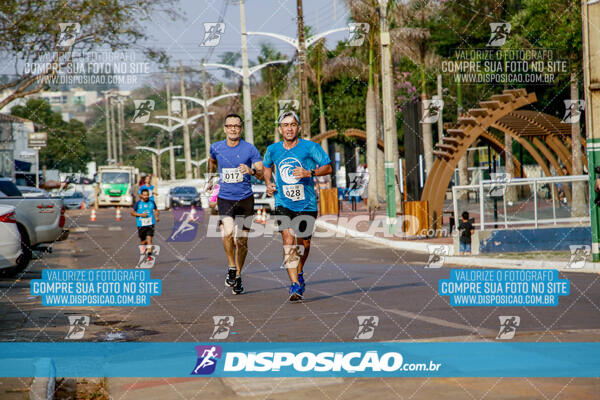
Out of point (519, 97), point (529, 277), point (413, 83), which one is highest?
point (413, 83)

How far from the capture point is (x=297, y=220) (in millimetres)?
10844

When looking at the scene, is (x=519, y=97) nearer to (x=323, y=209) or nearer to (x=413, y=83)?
(x=323, y=209)

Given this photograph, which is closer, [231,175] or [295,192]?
[295,192]

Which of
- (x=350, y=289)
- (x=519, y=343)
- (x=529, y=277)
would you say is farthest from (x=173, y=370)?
(x=529, y=277)

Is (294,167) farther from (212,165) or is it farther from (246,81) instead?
(246,81)

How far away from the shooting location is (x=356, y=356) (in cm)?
695

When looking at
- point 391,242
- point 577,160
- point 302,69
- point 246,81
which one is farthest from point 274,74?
point 391,242

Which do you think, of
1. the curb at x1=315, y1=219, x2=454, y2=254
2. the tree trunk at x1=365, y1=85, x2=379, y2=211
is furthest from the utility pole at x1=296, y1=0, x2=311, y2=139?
the curb at x1=315, y1=219, x2=454, y2=254

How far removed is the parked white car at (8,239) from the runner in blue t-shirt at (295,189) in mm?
5183

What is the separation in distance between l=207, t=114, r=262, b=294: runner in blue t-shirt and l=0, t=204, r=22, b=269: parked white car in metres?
4.05

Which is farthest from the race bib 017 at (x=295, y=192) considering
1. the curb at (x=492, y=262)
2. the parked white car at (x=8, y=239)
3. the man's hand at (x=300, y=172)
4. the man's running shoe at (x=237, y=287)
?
the curb at (x=492, y=262)

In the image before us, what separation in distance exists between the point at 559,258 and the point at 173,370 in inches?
434

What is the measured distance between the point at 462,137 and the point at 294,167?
15.0 m

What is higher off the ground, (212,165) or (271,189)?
(212,165)
